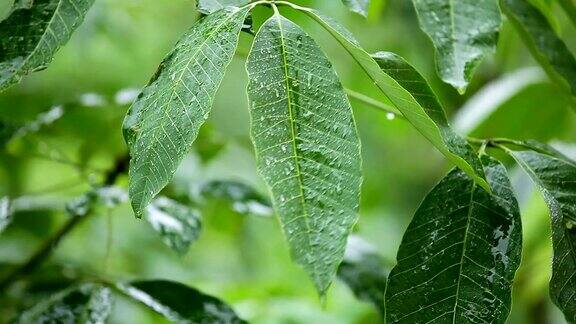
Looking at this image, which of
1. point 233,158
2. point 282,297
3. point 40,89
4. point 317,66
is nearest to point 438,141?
point 317,66

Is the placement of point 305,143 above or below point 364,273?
above

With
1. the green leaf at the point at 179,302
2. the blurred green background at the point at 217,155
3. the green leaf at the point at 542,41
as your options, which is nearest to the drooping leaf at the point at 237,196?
the blurred green background at the point at 217,155

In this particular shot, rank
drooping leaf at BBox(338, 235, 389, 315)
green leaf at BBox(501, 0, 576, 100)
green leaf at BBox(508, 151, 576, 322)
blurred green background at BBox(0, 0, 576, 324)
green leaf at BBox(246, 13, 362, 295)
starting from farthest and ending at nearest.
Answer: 1. blurred green background at BBox(0, 0, 576, 324)
2. drooping leaf at BBox(338, 235, 389, 315)
3. green leaf at BBox(501, 0, 576, 100)
4. green leaf at BBox(508, 151, 576, 322)
5. green leaf at BBox(246, 13, 362, 295)

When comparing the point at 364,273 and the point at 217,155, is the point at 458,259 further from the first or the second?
the point at 217,155

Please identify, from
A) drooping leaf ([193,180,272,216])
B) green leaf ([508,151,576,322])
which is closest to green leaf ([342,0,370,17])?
green leaf ([508,151,576,322])

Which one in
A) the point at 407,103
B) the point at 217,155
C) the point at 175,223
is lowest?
the point at 217,155

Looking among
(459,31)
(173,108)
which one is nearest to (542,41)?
(459,31)

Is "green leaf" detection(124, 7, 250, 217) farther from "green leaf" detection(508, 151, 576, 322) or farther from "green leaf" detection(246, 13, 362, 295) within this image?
"green leaf" detection(508, 151, 576, 322)
